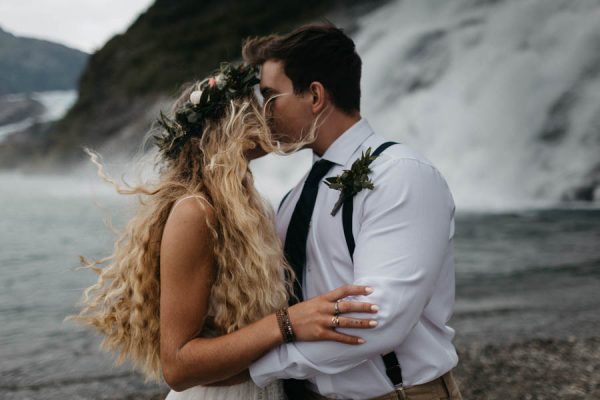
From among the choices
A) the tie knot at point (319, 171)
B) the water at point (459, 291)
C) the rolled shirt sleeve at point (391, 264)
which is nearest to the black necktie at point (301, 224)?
the tie knot at point (319, 171)

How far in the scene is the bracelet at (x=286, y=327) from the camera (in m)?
2.35

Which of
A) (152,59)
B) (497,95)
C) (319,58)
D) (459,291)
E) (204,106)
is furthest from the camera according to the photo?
(152,59)

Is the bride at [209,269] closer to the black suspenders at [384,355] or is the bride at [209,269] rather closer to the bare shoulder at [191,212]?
the bare shoulder at [191,212]

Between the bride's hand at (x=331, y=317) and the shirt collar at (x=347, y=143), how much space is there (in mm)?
763

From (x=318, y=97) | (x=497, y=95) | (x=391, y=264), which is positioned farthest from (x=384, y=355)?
(x=497, y=95)

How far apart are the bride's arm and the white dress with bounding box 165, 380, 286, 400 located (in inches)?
10.1

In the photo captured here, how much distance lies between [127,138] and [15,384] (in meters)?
39.9

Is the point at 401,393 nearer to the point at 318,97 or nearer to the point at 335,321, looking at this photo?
the point at 335,321

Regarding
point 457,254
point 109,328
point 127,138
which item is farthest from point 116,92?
point 109,328

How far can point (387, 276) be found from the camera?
2.30 m

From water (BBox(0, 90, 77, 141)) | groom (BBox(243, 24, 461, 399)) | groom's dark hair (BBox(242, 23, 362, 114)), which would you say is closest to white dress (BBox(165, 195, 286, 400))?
groom (BBox(243, 24, 461, 399))

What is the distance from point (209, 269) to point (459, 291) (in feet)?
32.4

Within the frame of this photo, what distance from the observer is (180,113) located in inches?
114

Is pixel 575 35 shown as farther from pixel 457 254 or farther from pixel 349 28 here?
pixel 457 254
